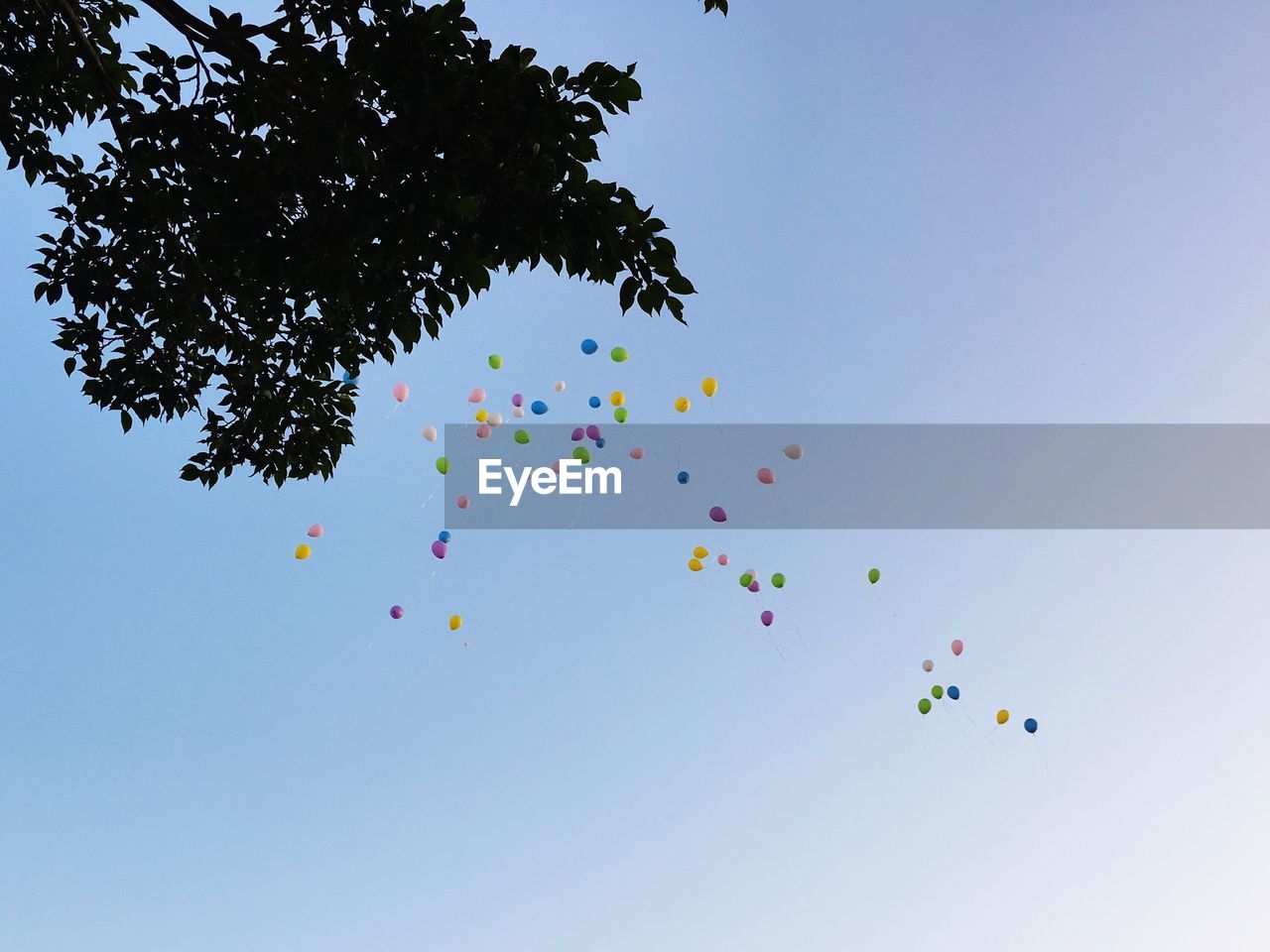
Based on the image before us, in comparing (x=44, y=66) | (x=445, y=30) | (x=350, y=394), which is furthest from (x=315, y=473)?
(x=445, y=30)

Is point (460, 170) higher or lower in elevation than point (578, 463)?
lower

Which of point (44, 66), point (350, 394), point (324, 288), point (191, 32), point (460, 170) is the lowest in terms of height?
point (324, 288)

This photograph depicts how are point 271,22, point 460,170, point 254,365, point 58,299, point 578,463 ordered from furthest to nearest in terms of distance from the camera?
point 578,463
point 254,365
point 58,299
point 271,22
point 460,170

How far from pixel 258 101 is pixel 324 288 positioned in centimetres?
72

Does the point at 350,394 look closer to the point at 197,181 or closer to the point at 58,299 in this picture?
the point at 58,299

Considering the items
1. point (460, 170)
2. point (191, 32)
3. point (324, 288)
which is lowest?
point (324, 288)

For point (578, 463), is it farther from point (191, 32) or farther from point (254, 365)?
point (191, 32)

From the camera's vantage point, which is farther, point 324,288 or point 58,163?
point 58,163

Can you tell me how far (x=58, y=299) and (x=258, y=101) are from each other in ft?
4.72

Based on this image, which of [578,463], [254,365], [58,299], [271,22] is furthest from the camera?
[578,463]

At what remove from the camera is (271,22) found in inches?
142

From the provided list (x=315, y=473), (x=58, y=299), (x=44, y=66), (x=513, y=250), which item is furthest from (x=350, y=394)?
(x=513, y=250)

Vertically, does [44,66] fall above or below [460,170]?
above

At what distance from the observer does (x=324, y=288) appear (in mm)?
3432
